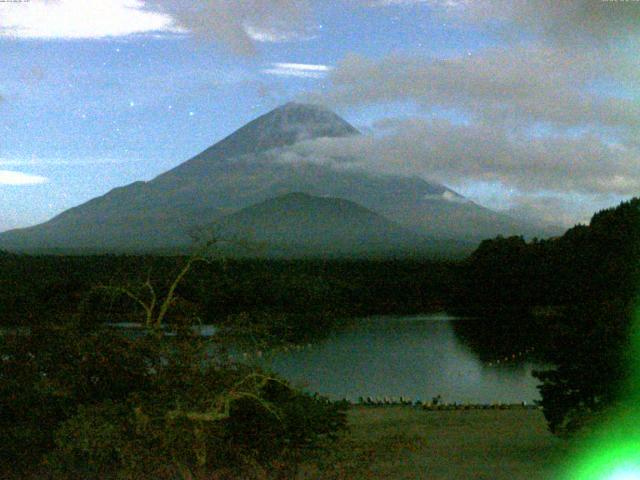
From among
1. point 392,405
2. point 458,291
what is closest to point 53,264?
point 458,291

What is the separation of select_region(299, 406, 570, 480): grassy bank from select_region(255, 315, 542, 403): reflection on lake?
264 inches

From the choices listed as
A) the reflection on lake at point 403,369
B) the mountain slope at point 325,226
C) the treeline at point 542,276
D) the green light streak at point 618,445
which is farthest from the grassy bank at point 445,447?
the mountain slope at point 325,226

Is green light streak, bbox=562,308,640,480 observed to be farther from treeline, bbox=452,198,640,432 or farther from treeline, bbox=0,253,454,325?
treeline, bbox=0,253,454,325

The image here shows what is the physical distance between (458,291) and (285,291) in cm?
1121

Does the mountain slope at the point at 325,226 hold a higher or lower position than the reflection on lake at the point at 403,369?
higher

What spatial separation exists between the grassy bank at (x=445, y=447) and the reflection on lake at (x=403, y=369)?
22.0ft

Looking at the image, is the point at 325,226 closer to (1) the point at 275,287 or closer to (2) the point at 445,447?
(1) the point at 275,287

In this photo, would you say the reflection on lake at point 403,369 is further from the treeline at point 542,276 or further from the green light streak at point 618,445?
the green light streak at point 618,445

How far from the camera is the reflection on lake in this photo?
2300 centimetres

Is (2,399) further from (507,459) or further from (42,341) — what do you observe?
(507,459)

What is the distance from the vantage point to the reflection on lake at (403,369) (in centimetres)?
2300

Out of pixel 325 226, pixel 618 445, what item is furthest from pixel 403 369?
pixel 325 226

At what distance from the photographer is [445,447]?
10.6 meters

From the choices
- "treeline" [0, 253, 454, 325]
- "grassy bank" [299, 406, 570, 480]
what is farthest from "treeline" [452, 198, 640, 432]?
"grassy bank" [299, 406, 570, 480]
